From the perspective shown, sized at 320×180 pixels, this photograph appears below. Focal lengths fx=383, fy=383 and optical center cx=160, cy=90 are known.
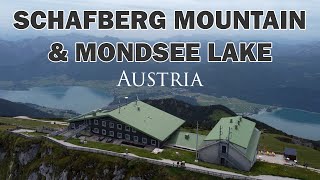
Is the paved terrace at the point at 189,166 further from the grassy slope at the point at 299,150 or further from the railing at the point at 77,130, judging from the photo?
the grassy slope at the point at 299,150

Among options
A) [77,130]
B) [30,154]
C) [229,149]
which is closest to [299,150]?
[229,149]

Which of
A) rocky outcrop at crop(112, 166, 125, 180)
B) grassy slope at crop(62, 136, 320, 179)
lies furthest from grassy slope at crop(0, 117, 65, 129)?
rocky outcrop at crop(112, 166, 125, 180)

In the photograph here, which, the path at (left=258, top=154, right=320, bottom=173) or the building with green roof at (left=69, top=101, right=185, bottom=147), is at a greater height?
the building with green roof at (left=69, top=101, right=185, bottom=147)

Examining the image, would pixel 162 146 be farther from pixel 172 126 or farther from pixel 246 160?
pixel 246 160

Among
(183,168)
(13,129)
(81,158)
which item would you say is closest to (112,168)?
(81,158)

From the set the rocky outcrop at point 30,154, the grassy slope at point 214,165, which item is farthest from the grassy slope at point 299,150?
the rocky outcrop at point 30,154

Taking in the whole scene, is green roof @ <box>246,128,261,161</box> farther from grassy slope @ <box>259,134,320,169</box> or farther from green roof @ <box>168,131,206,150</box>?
green roof @ <box>168,131,206,150</box>
